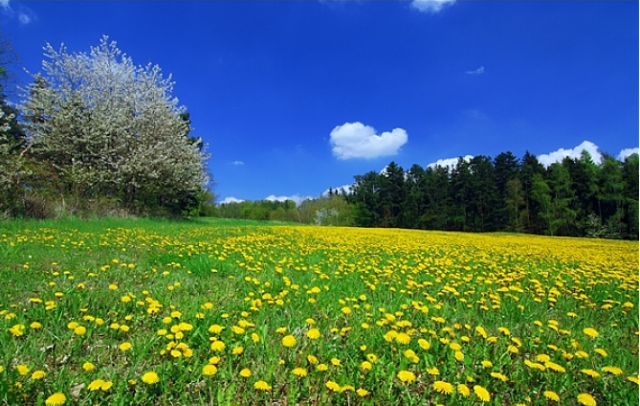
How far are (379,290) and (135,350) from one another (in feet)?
7.91

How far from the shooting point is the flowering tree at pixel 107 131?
47.9 ft

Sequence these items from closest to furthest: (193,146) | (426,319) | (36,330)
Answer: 1. (36,330)
2. (426,319)
3. (193,146)

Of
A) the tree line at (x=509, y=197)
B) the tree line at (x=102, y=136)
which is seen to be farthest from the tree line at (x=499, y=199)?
the tree line at (x=102, y=136)

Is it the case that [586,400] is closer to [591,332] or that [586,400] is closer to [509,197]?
[591,332]

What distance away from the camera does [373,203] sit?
53.4 m

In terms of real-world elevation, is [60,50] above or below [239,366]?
above

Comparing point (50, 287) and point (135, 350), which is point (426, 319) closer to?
point (135, 350)

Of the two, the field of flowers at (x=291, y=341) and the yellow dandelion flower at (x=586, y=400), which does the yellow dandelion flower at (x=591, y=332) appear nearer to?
the field of flowers at (x=291, y=341)

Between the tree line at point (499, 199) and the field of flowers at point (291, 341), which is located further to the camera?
the tree line at point (499, 199)

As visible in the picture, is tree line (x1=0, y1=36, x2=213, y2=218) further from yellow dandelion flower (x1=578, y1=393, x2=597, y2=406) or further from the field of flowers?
yellow dandelion flower (x1=578, y1=393, x2=597, y2=406)

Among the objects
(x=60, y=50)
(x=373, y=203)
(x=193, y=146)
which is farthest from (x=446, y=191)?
(x=60, y=50)

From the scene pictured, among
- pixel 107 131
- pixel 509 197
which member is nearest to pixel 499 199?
pixel 509 197

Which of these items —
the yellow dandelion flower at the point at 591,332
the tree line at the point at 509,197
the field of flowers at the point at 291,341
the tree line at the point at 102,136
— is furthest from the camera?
the tree line at the point at 509,197

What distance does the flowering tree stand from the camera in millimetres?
14602
